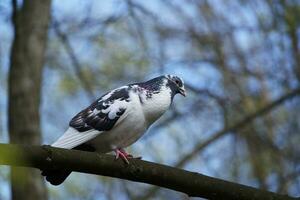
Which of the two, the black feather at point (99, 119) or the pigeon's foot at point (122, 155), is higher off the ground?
the black feather at point (99, 119)

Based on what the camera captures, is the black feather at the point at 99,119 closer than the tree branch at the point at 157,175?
No

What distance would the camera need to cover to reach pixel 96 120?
5.03 meters

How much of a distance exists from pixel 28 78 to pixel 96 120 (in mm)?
2090

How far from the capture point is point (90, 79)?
1084cm

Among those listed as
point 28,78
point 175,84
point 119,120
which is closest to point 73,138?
point 119,120

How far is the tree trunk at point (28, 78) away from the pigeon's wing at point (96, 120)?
1470 mm

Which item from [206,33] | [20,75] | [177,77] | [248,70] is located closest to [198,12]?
[206,33]

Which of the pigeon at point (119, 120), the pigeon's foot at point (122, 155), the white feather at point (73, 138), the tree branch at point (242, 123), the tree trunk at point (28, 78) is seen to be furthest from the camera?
the tree branch at point (242, 123)

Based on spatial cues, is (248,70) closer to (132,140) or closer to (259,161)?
(259,161)

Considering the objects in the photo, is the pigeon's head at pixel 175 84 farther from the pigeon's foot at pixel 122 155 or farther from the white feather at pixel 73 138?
the pigeon's foot at pixel 122 155

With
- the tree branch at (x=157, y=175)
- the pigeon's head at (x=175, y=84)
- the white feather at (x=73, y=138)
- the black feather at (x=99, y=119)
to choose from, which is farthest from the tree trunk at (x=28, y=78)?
the tree branch at (x=157, y=175)

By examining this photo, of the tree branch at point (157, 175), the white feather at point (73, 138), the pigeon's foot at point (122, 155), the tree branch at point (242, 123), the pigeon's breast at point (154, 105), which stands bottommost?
the tree branch at point (157, 175)

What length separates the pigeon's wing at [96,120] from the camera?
4855 millimetres

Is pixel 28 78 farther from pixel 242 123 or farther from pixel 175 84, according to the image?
pixel 242 123
